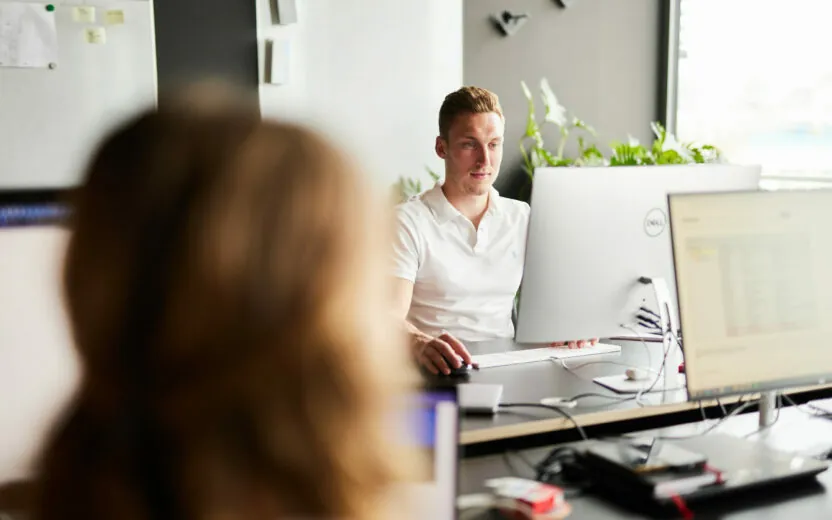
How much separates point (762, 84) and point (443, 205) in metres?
2.13

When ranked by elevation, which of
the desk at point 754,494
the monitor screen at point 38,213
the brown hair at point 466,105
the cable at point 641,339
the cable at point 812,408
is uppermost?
the brown hair at point 466,105

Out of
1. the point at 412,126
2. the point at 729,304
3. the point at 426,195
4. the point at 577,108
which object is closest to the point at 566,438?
the point at 729,304


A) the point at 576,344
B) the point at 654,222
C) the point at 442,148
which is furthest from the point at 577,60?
the point at 654,222

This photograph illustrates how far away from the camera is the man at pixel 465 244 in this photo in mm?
2471

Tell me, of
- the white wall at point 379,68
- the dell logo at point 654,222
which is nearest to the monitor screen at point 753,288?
the dell logo at point 654,222

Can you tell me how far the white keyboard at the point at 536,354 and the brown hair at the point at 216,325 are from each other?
1.43 m

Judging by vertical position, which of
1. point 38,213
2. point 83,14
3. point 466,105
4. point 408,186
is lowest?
point 408,186

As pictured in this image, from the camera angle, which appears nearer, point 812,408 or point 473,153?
point 812,408

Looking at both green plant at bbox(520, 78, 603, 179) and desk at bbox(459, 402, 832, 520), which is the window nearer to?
green plant at bbox(520, 78, 603, 179)

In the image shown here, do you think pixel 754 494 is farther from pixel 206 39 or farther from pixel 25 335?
pixel 206 39

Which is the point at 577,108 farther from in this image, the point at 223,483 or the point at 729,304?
the point at 223,483

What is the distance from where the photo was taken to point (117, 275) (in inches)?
20.6

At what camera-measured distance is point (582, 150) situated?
13.1 ft

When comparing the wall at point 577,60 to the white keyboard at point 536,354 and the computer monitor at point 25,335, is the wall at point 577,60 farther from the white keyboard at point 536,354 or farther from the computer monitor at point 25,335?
the computer monitor at point 25,335
